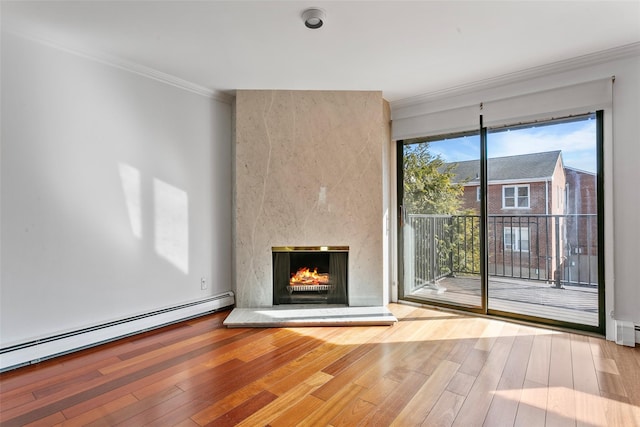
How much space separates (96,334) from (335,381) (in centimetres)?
193

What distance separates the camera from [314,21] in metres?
2.03

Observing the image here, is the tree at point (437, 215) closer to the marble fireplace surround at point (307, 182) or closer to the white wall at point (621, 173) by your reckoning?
the marble fireplace surround at point (307, 182)

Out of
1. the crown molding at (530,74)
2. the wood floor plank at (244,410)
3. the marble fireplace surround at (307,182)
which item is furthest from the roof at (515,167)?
the wood floor plank at (244,410)

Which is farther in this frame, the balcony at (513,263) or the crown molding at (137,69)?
the balcony at (513,263)

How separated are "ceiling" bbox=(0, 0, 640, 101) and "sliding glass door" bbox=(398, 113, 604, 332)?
2.43ft

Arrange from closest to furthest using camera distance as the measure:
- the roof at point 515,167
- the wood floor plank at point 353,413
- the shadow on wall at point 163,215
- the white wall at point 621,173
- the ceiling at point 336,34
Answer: the wood floor plank at point 353,413 → the ceiling at point 336,34 → the white wall at point 621,173 → the shadow on wall at point 163,215 → the roof at point 515,167

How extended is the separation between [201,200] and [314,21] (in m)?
2.03

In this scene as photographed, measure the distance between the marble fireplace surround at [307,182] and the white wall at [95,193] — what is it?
421 millimetres

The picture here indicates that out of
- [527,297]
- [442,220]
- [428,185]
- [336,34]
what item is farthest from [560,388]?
[336,34]

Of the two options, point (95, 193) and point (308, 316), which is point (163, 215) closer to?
point (95, 193)

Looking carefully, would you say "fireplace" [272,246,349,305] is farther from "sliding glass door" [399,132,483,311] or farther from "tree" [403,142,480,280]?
"tree" [403,142,480,280]

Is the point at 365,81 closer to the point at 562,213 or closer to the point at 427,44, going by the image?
the point at 427,44

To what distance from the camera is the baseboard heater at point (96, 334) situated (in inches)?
82.8

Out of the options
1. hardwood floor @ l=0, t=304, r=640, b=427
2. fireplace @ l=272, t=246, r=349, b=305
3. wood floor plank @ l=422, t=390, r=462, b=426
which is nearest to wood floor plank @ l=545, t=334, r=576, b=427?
hardwood floor @ l=0, t=304, r=640, b=427
